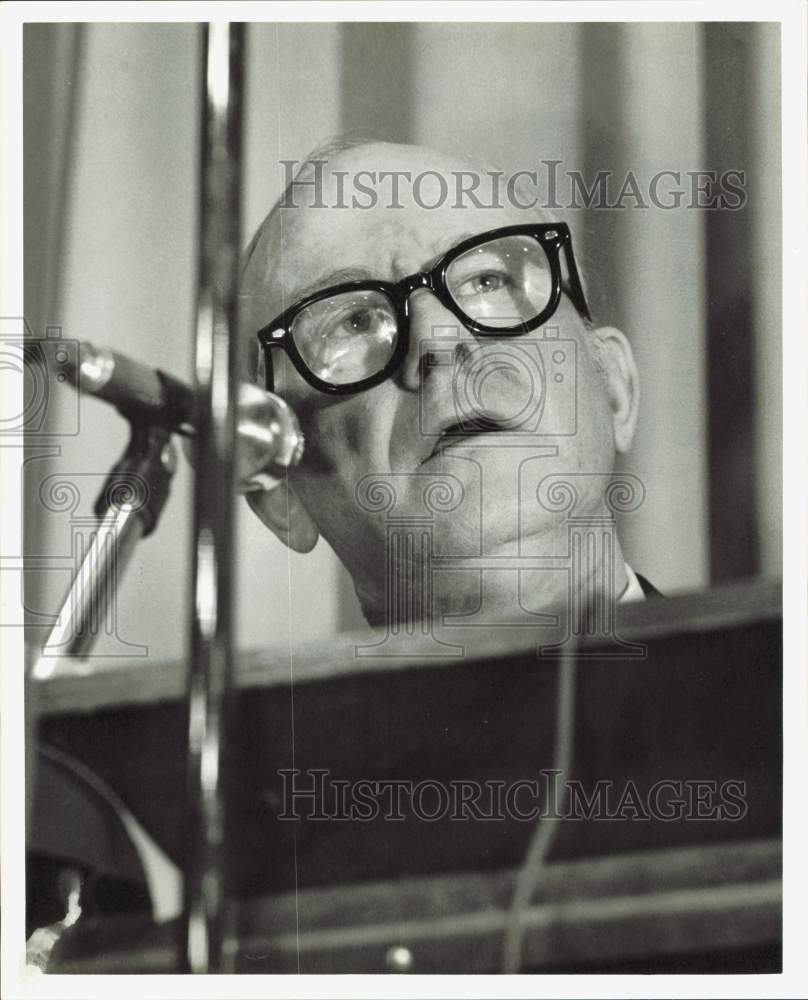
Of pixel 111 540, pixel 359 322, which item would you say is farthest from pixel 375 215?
pixel 111 540

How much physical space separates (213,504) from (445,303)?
0.44 ft

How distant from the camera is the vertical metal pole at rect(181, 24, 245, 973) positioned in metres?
0.45

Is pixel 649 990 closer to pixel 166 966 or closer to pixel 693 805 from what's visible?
pixel 693 805

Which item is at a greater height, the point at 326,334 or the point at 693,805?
the point at 326,334

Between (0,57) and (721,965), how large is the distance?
0.52 m

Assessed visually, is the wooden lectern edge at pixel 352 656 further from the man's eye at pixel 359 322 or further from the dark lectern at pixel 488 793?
the man's eye at pixel 359 322

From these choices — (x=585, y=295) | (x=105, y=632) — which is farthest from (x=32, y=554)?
(x=585, y=295)

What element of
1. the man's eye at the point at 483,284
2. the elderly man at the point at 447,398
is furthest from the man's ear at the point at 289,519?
the man's eye at the point at 483,284

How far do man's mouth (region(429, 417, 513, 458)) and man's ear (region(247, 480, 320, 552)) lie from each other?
6 cm

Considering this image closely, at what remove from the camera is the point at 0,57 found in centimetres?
47

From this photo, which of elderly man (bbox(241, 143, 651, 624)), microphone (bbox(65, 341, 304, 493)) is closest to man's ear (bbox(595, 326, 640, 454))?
elderly man (bbox(241, 143, 651, 624))

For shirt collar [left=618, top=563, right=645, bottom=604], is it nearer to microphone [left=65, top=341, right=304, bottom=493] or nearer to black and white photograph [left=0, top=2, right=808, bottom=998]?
black and white photograph [left=0, top=2, right=808, bottom=998]

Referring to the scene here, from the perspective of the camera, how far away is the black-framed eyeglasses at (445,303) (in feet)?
1.43

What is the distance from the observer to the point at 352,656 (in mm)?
445
